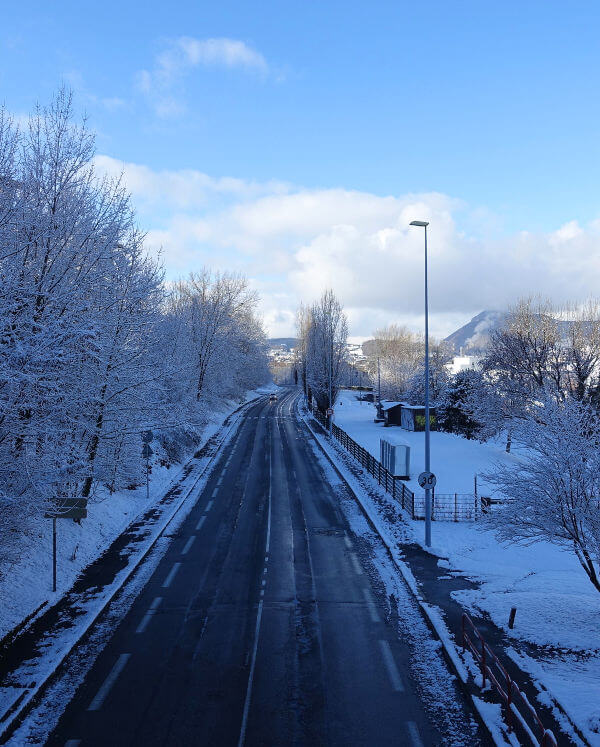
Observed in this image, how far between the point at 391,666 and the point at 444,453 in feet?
99.7

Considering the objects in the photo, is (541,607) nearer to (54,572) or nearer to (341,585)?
(341,585)

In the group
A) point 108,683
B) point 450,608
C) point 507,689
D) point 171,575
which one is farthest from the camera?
point 171,575

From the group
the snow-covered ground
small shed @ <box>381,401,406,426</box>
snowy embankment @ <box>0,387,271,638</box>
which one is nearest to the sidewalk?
the snow-covered ground

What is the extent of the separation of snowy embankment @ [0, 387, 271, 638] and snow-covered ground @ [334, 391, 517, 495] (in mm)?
12881

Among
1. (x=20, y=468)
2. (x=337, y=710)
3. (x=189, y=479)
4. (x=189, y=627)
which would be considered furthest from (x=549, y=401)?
(x=189, y=479)

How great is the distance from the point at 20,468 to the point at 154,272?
42.5 ft

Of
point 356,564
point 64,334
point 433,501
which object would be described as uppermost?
point 64,334

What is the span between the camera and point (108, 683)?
10094 millimetres

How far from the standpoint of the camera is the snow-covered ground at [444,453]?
28922 millimetres

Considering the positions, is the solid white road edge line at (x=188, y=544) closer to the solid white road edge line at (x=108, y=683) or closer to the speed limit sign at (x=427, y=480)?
the solid white road edge line at (x=108, y=683)

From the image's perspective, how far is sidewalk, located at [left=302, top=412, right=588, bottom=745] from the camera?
30.3ft

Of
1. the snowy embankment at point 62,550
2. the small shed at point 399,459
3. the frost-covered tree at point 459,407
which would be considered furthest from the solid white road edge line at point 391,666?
the frost-covered tree at point 459,407

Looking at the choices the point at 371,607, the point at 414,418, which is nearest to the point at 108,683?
the point at 371,607

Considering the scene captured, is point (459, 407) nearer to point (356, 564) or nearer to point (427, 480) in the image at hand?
point (427, 480)
